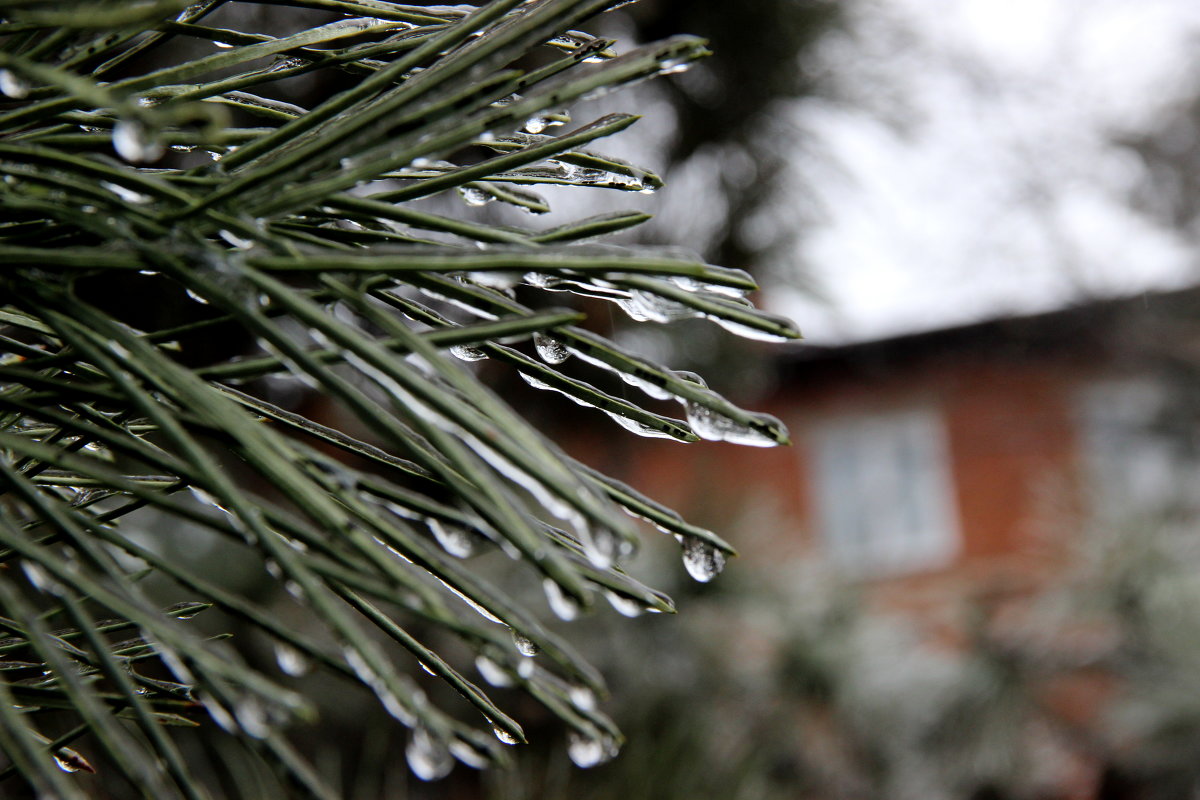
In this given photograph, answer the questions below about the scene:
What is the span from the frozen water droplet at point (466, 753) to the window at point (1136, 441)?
343 cm

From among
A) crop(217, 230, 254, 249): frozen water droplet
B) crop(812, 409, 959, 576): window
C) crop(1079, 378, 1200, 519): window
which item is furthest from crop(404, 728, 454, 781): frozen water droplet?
crop(812, 409, 959, 576): window

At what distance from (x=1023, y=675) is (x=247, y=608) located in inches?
109

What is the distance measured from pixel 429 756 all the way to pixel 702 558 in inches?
3.0

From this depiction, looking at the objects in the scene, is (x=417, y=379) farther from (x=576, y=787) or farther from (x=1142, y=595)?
(x=1142, y=595)

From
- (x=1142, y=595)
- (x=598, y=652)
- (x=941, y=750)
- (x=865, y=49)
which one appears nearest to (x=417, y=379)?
(x=598, y=652)

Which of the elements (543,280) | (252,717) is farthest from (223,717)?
(543,280)

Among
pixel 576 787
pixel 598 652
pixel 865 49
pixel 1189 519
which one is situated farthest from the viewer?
pixel 1189 519

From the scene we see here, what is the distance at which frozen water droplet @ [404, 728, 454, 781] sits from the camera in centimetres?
19

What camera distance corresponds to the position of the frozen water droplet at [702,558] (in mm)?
244

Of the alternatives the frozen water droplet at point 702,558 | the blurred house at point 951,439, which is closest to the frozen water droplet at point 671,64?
the frozen water droplet at point 702,558

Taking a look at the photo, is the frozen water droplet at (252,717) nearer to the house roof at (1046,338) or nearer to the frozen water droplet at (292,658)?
the frozen water droplet at (292,658)

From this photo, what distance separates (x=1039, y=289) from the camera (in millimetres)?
4809

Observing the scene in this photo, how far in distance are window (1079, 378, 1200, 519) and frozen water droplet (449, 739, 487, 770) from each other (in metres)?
3.43

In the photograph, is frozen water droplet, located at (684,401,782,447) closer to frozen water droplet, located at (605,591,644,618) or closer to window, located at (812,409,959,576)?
frozen water droplet, located at (605,591,644,618)
